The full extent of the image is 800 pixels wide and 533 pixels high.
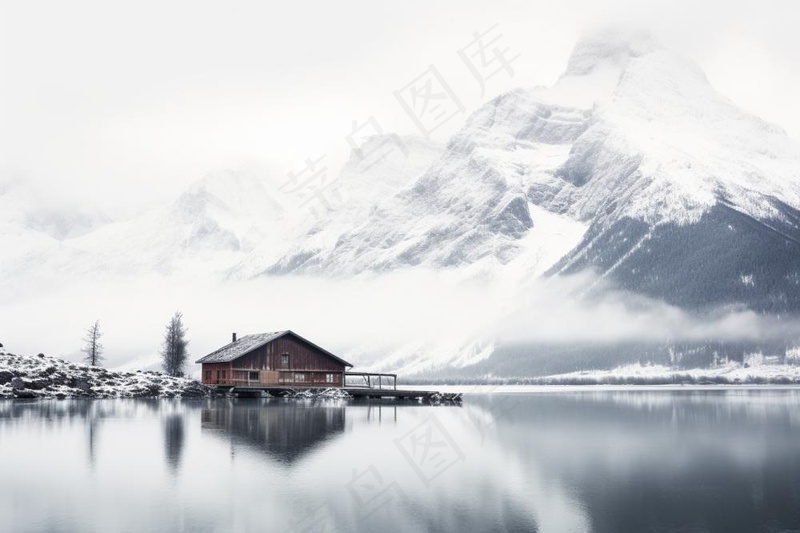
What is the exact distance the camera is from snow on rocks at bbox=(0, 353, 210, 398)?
7750cm

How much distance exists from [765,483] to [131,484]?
23.1 m

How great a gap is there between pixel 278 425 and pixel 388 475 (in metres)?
20.7

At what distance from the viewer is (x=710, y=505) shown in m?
Answer: 26.3

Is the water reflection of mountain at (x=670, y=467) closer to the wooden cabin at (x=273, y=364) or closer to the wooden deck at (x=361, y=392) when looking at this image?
the wooden deck at (x=361, y=392)

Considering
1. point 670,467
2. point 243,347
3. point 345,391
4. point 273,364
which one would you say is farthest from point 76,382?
point 670,467

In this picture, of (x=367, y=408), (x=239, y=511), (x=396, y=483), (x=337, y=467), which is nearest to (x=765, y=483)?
(x=396, y=483)

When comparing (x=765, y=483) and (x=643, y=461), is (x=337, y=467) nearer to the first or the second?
(x=643, y=461)

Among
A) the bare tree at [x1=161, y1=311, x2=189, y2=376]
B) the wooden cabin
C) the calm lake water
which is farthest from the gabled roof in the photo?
the calm lake water

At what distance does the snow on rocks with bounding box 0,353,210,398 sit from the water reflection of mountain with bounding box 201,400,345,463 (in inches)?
689

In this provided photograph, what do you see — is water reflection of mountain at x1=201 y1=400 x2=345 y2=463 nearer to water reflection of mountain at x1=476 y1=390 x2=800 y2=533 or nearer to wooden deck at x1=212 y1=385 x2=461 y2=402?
water reflection of mountain at x1=476 y1=390 x2=800 y2=533

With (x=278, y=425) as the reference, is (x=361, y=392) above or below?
above

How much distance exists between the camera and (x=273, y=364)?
3711 inches

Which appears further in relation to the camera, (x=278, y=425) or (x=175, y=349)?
(x=175, y=349)

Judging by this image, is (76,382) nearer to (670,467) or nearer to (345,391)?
(345,391)
